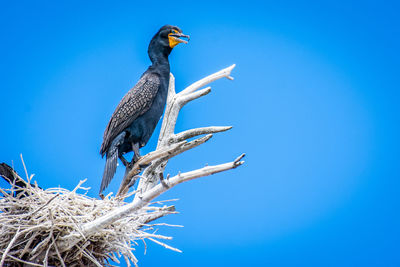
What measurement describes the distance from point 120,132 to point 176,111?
36cm

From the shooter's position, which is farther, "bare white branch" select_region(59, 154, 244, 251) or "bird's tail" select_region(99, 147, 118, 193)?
"bird's tail" select_region(99, 147, 118, 193)

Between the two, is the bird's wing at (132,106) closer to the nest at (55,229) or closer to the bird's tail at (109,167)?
the bird's tail at (109,167)

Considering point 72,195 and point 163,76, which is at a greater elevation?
point 163,76

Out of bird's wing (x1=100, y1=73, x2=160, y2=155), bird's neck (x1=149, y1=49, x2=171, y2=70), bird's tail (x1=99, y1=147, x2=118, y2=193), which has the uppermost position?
bird's neck (x1=149, y1=49, x2=171, y2=70)

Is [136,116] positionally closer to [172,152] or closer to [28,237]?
[172,152]

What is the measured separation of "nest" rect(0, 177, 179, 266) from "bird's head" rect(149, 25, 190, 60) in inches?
51.5

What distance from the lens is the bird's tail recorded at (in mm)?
2674

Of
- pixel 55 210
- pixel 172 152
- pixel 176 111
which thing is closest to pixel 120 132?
pixel 176 111

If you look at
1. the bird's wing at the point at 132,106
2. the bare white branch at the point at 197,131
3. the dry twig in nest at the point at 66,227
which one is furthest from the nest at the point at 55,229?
the bird's wing at the point at 132,106

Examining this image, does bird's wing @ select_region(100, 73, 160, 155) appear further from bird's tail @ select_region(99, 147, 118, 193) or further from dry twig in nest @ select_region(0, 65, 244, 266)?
dry twig in nest @ select_region(0, 65, 244, 266)

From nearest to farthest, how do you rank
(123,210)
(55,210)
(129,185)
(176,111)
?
(123,210), (55,210), (129,185), (176,111)

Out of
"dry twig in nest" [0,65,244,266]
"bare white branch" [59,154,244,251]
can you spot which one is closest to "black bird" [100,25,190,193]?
"dry twig in nest" [0,65,244,266]

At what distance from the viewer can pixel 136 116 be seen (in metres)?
3.01

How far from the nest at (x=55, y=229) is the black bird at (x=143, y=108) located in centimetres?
88
